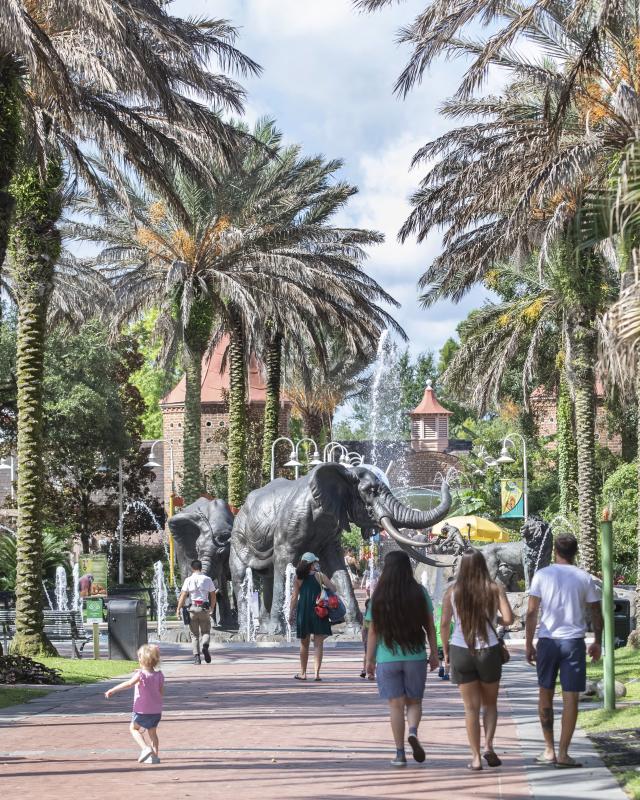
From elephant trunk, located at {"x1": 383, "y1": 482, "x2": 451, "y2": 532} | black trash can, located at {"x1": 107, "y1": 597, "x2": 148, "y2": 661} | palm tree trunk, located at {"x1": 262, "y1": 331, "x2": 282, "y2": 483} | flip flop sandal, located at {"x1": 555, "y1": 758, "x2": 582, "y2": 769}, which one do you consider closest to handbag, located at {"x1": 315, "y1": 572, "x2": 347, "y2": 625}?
black trash can, located at {"x1": 107, "y1": 597, "x2": 148, "y2": 661}

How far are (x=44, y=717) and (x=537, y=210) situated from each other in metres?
14.6

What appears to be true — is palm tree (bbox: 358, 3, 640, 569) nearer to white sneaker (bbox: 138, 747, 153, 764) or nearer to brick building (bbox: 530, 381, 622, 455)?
white sneaker (bbox: 138, 747, 153, 764)

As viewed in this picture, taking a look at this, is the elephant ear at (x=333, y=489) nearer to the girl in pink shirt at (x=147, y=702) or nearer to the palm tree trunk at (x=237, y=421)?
the girl in pink shirt at (x=147, y=702)

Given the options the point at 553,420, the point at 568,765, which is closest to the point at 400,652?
the point at 568,765

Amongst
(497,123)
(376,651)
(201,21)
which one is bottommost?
(376,651)

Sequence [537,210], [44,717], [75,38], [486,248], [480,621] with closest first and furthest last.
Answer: [480,621] < [44,717] < [75,38] < [537,210] < [486,248]

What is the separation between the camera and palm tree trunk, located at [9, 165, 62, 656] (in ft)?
54.9

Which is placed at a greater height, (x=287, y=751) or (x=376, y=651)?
(x=376, y=651)

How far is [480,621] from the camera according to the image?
836 cm

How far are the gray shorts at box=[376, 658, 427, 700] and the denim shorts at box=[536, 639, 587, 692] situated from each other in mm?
774

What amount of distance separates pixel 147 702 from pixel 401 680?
1.68 metres

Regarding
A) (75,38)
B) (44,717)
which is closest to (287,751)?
(44,717)

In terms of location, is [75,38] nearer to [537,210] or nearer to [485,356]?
[537,210]

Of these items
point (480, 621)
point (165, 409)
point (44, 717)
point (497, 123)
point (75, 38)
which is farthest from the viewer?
point (165, 409)
